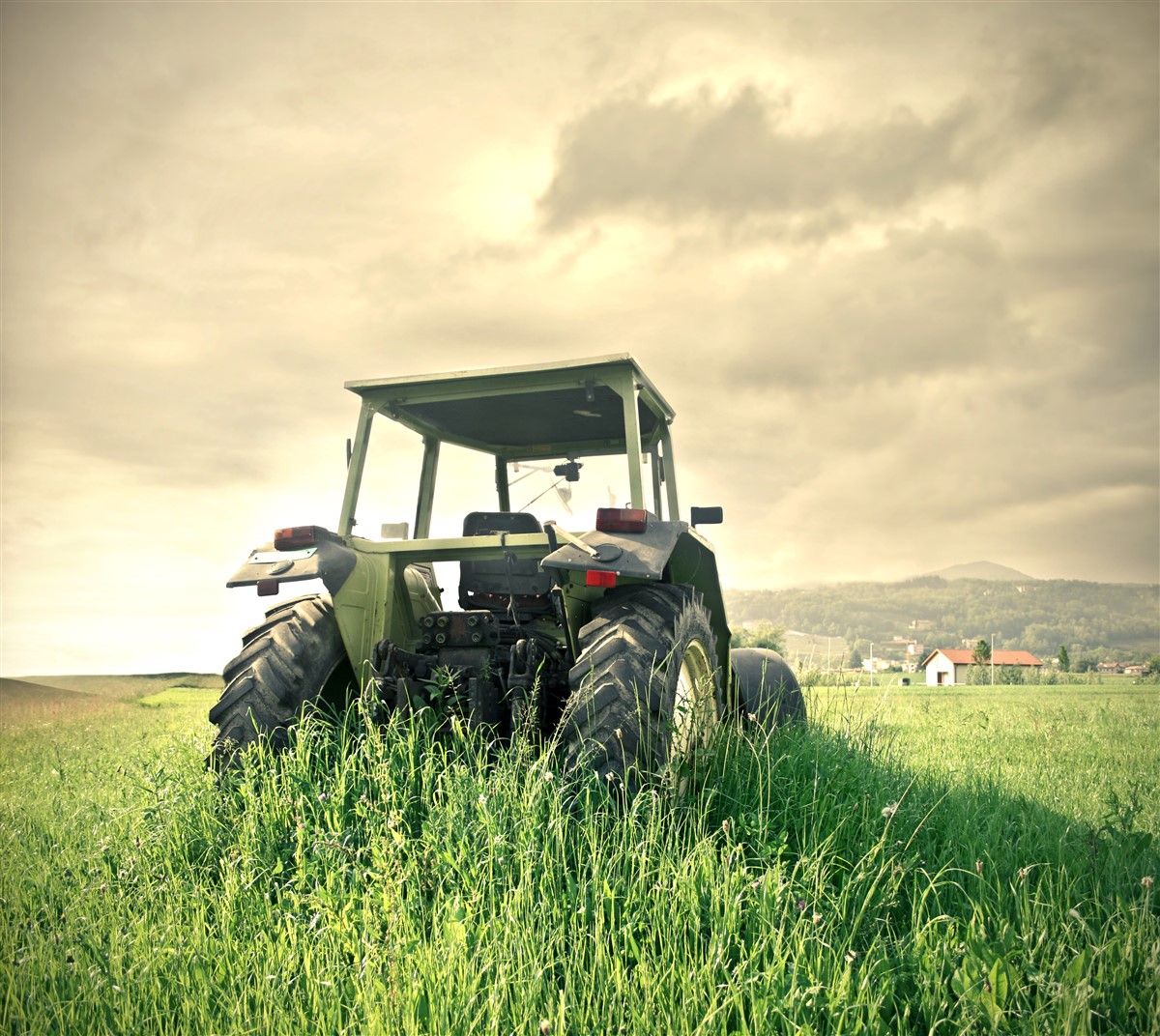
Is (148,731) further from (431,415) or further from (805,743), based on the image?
(805,743)

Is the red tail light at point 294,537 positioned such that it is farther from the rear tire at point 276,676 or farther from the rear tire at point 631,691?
the rear tire at point 631,691

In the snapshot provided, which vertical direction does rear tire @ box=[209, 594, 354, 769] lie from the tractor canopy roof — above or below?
below

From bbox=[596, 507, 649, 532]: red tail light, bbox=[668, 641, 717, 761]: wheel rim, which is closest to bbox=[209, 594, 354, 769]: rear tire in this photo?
bbox=[596, 507, 649, 532]: red tail light

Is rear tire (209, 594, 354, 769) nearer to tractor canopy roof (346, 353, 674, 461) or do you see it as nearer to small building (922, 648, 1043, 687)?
tractor canopy roof (346, 353, 674, 461)

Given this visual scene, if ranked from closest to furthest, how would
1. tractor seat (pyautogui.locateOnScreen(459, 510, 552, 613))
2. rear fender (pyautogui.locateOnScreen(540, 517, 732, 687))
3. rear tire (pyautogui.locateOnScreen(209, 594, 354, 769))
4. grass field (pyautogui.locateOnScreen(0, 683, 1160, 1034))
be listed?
grass field (pyautogui.locateOnScreen(0, 683, 1160, 1034)), rear fender (pyautogui.locateOnScreen(540, 517, 732, 687)), rear tire (pyautogui.locateOnScreen(209, 594, 354, 769)), tractor seat (pyautogui.locateOnScreen(459, 510, 552, 613))

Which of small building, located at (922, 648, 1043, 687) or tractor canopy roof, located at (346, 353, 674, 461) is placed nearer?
tractor canopy roof, located at (346, 353, 674, 461)

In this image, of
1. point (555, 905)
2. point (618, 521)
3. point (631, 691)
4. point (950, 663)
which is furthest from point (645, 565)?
point (950, 663)

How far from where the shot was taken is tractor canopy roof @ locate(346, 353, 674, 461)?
4.60 m

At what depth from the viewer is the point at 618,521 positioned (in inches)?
157

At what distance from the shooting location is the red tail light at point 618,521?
3.98 metres

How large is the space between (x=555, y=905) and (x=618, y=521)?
173cm

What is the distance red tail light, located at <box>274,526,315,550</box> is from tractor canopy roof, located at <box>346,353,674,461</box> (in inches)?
38.4

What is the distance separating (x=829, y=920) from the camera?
2.77m

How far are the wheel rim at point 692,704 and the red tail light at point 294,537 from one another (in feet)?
6.37
